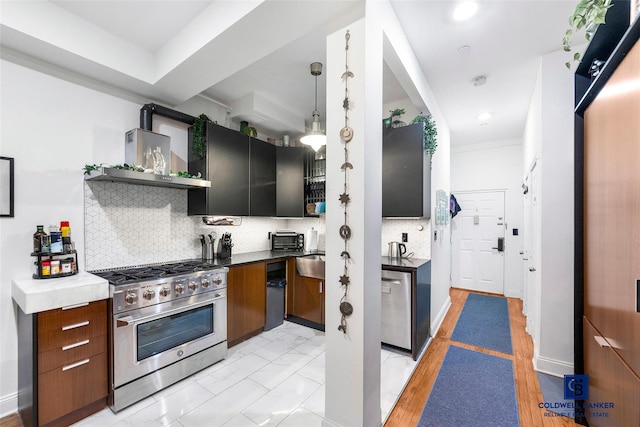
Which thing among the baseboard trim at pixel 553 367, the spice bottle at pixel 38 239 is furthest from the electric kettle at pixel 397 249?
the spice bottle at pixel 38 239

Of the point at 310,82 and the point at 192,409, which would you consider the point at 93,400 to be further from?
the point at 310,82

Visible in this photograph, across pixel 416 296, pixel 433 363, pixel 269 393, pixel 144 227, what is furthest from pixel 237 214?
pixel 433 363

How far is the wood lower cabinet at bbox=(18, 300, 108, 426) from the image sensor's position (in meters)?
1.68

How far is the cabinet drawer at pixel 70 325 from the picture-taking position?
1692 millimetres

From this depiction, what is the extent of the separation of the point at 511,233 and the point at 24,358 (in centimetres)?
643

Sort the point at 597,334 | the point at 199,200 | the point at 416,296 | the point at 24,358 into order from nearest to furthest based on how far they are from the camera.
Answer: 1. the point at 597,334
2. the point at 24,358
3. the point at 416,296
4. the point at 199,200

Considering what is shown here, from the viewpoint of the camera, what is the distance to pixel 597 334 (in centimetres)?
156

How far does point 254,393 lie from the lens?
7.04 feet

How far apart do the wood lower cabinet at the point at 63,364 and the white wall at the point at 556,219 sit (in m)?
3.64

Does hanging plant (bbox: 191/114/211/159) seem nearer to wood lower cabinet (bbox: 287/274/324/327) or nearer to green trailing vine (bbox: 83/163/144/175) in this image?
green trailing vine (bbox: 83/163/144/175)

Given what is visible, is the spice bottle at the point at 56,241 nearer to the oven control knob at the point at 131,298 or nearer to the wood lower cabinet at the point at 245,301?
the oven control knob at the point at 131,298

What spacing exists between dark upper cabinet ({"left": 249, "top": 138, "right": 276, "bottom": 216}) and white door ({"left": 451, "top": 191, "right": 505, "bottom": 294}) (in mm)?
3929

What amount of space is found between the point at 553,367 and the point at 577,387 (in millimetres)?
638

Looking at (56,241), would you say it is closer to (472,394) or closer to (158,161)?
(158,161)
